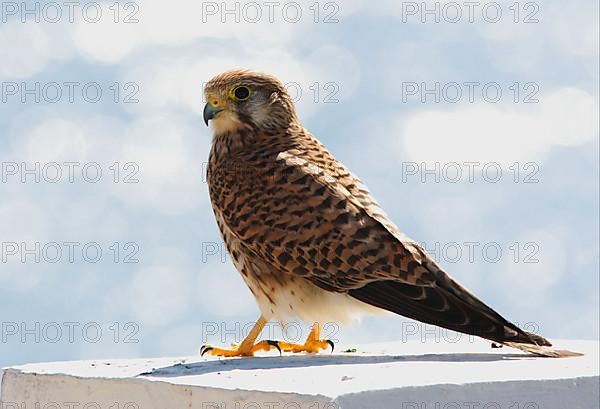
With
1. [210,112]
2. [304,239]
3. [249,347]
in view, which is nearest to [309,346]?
[249,347]

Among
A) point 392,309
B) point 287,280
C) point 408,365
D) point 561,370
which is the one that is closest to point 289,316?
point 287,280

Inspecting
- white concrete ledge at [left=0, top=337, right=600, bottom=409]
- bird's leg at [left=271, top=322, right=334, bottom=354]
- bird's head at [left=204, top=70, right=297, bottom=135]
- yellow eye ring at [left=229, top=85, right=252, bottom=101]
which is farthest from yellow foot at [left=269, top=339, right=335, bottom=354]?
yellow eye ring at [left=229, top=85, right=252, bottom=101]

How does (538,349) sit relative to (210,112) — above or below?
below

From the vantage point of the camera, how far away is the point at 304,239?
18.1ft

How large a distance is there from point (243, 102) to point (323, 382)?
227cm

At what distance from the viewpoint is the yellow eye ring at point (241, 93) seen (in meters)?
6.13

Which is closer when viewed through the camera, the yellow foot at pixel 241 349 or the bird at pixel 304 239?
the bird at pixel 304 239

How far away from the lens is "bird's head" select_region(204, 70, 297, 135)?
6.10 m

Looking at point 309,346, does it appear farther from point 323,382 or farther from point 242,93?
point 323,382

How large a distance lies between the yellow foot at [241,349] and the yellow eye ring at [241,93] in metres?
1.30

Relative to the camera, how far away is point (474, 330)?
516 centimetres

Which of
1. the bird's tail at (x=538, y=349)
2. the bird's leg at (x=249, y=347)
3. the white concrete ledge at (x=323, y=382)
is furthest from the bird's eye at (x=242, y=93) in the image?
the bird's tail at (x=538, y=349)

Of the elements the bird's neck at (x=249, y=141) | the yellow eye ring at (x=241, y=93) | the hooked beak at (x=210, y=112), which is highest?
the yellow eye ring at (x=241, y=93)

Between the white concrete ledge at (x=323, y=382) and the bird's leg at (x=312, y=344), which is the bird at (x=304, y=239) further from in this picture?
the white concrete ledge at (x=323, y=382)
